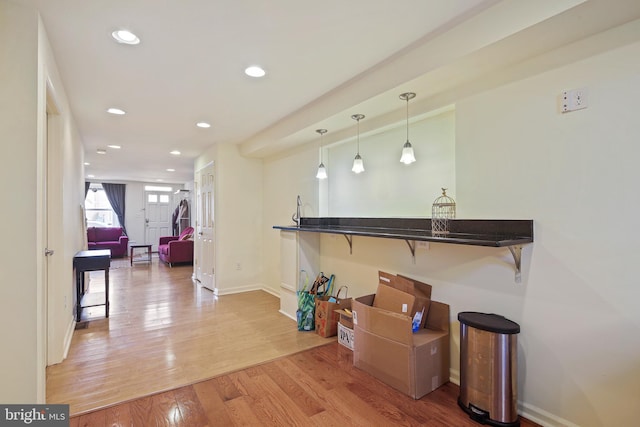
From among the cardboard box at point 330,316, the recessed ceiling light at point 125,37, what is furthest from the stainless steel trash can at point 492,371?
the recessed ceiling light at point 125,37

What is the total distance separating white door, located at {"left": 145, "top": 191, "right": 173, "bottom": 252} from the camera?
403 inches

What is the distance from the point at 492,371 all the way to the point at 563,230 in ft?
2.98

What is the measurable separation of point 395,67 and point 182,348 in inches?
119

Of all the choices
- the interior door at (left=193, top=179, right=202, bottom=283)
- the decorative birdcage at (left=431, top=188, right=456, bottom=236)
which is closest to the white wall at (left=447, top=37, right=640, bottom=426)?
the decorative birdcage at (left=431, top=188, right=456, bottom=236)

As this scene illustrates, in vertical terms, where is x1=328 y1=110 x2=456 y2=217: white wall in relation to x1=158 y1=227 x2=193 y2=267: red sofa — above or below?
above

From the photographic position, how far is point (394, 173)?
9.68ft

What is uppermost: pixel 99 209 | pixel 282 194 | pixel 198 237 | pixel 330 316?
pixel 282 194

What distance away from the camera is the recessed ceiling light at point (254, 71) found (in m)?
2.39

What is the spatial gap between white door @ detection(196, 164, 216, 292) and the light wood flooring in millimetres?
439

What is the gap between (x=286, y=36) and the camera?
77.6 inches

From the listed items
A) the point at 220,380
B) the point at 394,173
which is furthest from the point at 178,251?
the point at 394,173

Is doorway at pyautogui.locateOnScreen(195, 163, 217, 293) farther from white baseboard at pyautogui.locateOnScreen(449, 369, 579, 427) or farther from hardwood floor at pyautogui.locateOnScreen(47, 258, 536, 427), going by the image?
white baseboard at pyautogui.locateOnScreen(449, 369, 579, 427)

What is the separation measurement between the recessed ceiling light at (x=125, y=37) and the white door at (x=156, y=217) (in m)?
9.36

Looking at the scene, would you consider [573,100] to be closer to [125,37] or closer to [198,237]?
[125,37]
